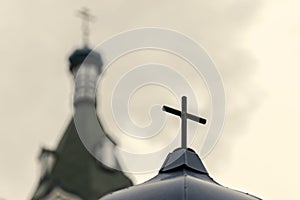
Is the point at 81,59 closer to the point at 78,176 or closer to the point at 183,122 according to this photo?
the point at 78,176

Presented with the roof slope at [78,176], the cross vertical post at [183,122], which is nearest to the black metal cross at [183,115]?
the cross vertical post at [183,122]

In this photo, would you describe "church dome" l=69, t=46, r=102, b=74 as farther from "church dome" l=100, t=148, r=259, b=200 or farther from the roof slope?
"church dome" l=100, t=148, r=259, b=200

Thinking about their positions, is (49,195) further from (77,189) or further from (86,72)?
(86,72)

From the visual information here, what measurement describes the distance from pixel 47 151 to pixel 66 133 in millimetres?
1270

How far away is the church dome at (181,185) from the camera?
13.1 meters

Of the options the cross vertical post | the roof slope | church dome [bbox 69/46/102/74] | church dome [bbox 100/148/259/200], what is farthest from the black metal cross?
church dome [bbox 69/46/102/74]

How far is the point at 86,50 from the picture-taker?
5928cm

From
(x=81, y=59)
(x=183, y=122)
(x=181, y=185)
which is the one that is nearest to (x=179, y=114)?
(x=183, y=122)

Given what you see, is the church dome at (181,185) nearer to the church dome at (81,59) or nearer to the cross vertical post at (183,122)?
the cross vertical post at (183,122)

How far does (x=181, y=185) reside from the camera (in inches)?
522

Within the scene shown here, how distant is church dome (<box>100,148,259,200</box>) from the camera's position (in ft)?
43.1

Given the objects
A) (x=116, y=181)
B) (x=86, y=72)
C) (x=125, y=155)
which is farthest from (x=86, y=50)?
(x=125, y=155)

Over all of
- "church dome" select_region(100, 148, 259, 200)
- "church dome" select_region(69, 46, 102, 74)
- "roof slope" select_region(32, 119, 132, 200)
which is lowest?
"church dome" select_region(100, 148, 259, 200)

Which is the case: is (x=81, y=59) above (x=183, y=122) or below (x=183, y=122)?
above
